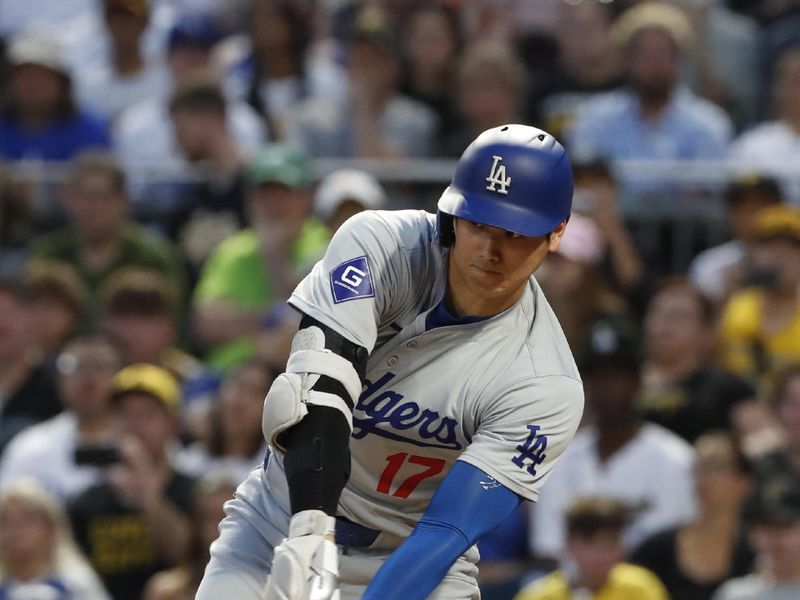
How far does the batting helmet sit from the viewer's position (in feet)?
13.0

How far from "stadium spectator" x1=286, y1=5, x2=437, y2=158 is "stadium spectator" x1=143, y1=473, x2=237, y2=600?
2764 mm

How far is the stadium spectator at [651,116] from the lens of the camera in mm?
9250

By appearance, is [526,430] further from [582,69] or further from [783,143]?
[582,69]

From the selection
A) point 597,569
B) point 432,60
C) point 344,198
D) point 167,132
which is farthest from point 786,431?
point 167,132

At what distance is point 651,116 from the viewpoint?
9.33 metres

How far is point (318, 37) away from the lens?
35.8 ft

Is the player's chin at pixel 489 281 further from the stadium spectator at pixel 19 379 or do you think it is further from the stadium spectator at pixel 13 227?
the stadium spectator at pixel 13 227

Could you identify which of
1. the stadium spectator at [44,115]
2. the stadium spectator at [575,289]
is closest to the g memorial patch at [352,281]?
the stadium spectator at [575,289]

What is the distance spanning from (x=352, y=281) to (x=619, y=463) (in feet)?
13.3

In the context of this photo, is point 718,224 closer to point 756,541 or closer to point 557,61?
point 557,61

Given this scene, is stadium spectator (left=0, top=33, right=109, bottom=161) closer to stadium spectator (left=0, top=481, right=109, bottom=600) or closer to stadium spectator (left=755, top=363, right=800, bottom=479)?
stadium spectator (left=0, top=481, right=109, bottom=600)

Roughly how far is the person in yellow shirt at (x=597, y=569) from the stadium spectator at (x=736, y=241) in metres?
1.74

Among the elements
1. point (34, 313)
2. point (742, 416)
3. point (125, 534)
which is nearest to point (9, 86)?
point (34, 313)

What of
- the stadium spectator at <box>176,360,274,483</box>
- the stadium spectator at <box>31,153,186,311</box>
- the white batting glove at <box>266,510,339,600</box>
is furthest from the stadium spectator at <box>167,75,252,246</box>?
the white batting glove at <box>266,510,339,600</box>
